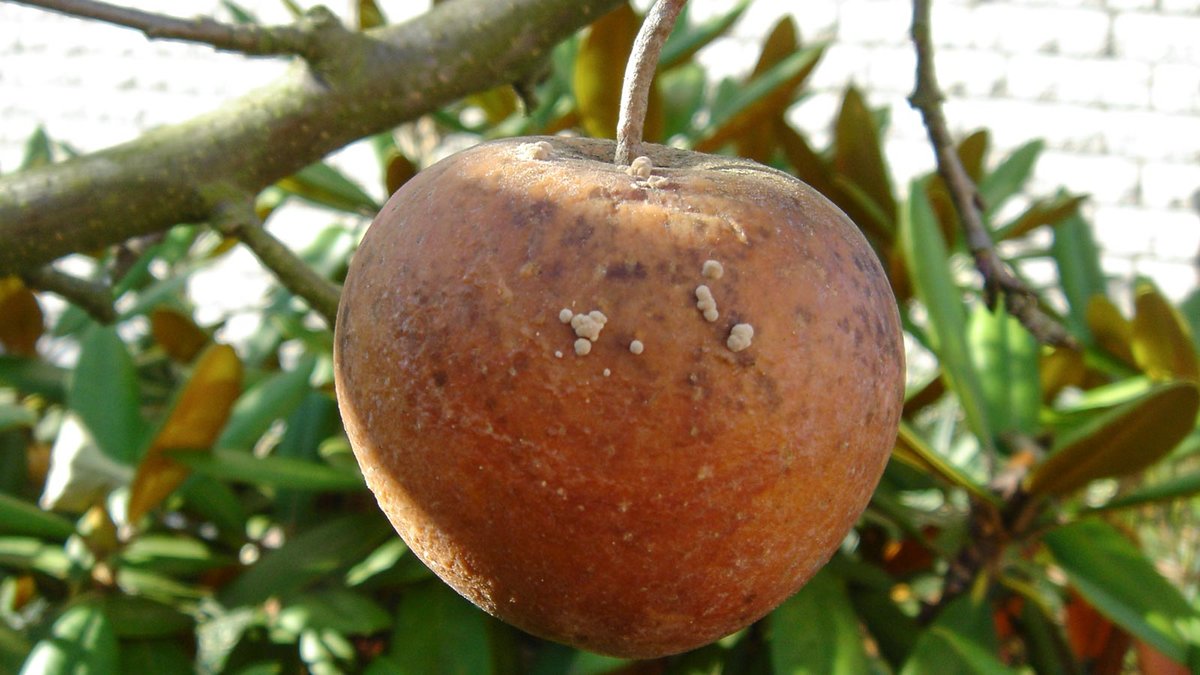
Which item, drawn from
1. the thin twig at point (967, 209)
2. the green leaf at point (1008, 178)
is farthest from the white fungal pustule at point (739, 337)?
the green leaf at point (1008, 178)

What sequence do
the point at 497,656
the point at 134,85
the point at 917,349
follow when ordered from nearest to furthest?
the point at 497,656 → the point at 917,349 → the point at 134,85

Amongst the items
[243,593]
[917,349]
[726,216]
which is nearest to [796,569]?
[726,216]

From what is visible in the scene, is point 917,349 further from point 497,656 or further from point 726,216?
point 726,216

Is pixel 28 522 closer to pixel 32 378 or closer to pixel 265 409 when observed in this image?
pixel 265 409

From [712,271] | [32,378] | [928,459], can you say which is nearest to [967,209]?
[928,459]

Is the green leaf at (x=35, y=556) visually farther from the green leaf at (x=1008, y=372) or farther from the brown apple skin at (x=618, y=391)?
the green leaf at (x=1008, y=372)
